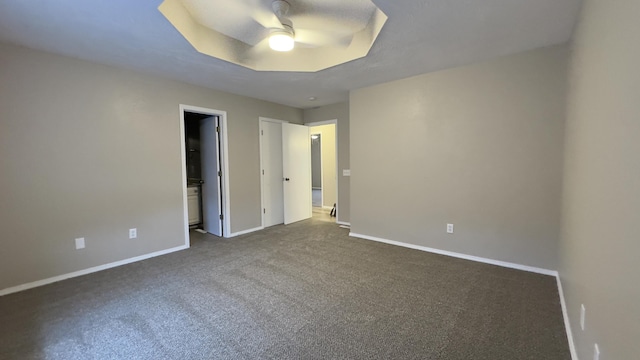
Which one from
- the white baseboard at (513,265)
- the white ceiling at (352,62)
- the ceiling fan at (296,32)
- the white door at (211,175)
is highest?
the ceiling fan at (296,32)

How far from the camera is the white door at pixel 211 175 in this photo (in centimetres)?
443

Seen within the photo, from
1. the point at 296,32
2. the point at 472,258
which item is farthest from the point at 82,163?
the point at 472,258

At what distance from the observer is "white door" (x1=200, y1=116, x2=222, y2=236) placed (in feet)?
14.5

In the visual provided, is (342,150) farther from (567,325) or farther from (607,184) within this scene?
(607,184)

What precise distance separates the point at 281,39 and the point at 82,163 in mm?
2592

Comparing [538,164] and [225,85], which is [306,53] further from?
[538,164]

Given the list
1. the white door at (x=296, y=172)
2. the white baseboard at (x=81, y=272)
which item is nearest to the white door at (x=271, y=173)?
the white door at (x=296, y=172)

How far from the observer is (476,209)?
3248 mm

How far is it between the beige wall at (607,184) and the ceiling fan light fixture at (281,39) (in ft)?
7.10

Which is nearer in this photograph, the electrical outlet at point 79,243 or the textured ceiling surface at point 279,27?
the textured ceiling surface at point 279,27

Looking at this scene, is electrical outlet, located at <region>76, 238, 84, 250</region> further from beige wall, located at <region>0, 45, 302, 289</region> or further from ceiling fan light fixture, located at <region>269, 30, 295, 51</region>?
ceiling fan light fixture, located at <region>269, 30, 295, 51</region>

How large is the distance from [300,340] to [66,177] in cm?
302

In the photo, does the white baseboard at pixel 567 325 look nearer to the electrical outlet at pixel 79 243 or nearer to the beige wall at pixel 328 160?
the electrical outlet at pixel 79 243

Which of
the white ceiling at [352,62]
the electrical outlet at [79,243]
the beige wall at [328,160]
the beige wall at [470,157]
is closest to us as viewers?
the white ceiling at [352,62]
